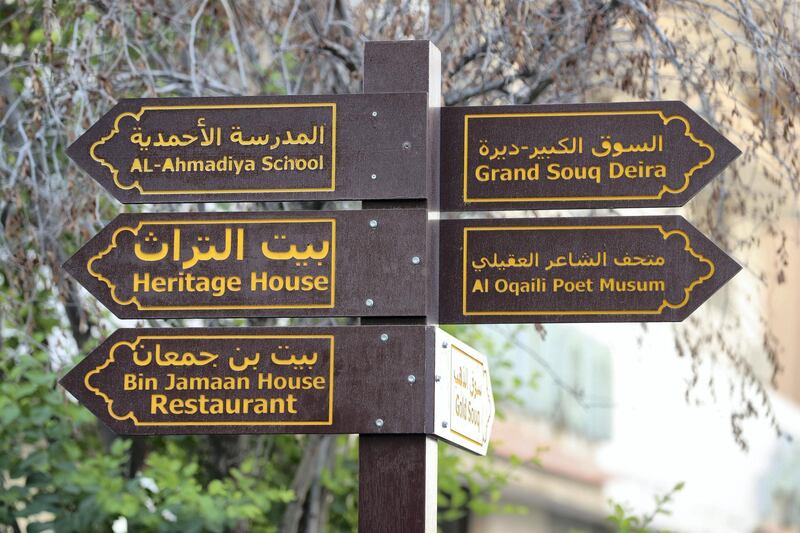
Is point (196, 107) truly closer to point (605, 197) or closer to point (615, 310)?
point (605, 197)

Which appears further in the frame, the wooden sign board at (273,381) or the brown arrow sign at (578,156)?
the brown arrow sign at (578,156)

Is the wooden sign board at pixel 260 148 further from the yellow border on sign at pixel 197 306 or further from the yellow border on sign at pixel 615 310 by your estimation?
the yellow border on sign at pixel 615 310

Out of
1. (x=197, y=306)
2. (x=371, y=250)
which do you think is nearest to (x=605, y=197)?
(x=371, y=250)

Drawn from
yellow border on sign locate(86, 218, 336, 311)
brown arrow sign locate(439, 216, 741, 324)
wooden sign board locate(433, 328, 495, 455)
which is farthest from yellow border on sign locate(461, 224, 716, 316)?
yellow border on sign locate(86, 218, 336, 311)

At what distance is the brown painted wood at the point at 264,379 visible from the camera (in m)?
3.91

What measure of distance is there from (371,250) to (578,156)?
678 millimetres

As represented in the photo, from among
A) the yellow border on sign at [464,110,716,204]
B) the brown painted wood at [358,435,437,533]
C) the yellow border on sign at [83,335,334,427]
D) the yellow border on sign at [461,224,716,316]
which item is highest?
the yellow border on sign at [464,110,716,204]

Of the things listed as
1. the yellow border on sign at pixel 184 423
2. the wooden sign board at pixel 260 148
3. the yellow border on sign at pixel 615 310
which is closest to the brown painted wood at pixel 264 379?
the yellow border on sign at pixel 184 423

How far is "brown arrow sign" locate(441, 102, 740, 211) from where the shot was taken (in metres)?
4.02

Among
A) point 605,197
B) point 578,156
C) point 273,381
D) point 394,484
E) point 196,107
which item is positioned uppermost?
point 196,107

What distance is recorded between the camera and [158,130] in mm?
4195

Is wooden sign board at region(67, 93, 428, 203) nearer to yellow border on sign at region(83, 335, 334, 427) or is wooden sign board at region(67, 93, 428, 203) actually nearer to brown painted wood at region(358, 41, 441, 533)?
brown painted wood at region(358, 41, 441, 533)

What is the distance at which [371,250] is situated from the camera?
4.00 metres

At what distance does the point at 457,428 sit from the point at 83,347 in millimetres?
3851
